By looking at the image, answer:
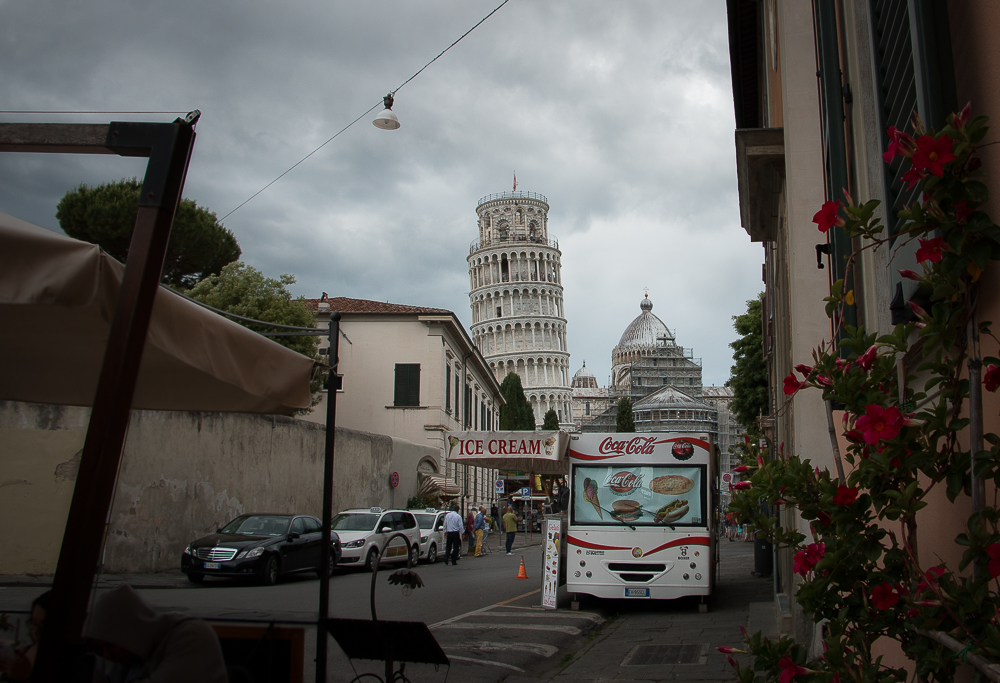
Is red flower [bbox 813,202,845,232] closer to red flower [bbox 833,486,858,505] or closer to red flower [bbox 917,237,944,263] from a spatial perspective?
red flower [bbox 917,237,944,263]

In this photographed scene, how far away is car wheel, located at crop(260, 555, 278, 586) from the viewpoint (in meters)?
17.0

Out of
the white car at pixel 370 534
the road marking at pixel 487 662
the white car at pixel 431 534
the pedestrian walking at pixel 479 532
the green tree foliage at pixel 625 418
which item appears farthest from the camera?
the green tree foliage at pixel 625 418

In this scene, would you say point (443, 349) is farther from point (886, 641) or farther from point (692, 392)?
point (692, 392)

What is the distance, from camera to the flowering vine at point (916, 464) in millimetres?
2146

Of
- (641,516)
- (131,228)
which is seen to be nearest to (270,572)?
(641,516)

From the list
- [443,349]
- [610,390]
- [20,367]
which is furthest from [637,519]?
[610,390]

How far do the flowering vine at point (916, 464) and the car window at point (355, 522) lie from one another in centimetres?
2003

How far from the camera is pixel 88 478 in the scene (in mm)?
2656

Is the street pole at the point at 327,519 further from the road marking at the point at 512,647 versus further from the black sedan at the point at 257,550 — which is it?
the black sedan at the point at 257,550

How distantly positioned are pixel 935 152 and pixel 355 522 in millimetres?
21706

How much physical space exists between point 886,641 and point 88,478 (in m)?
3.71

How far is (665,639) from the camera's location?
34.4ft

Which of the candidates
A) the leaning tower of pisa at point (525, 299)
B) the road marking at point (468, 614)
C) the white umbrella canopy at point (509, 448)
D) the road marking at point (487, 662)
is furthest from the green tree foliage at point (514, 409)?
the road marking at point (487, 662)

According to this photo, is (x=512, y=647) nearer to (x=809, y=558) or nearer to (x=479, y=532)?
(x=809, y=558)
